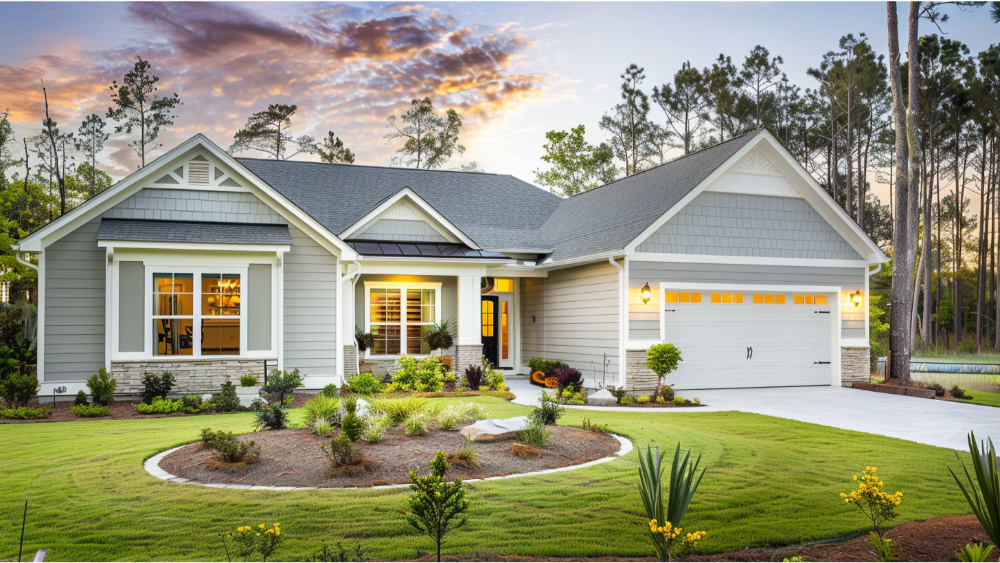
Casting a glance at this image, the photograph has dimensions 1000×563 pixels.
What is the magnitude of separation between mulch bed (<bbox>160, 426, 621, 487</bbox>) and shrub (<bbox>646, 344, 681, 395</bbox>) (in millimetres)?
5307

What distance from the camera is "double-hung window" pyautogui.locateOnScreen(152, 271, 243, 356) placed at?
555 inches

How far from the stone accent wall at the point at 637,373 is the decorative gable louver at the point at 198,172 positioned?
381 inches

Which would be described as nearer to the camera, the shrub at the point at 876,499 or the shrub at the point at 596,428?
the shrub at the point at 876,499

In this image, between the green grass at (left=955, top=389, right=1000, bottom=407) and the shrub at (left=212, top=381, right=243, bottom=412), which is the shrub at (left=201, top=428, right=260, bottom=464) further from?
the green grass at (left=955, top=389, right=1000, bottom=407)

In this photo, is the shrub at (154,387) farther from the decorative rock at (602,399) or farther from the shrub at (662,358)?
the shrub at (662,358)

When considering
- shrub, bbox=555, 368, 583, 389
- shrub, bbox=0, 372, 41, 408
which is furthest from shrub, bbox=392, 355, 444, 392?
shrub, bbox=0, 372, 41, 408

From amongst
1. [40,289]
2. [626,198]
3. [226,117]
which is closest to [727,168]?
[626,198]

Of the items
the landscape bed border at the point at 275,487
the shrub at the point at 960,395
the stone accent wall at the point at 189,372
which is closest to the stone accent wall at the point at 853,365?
the shrub at the point at 960,395

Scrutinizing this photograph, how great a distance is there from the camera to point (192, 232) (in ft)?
47.1

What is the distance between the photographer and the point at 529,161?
38.8m

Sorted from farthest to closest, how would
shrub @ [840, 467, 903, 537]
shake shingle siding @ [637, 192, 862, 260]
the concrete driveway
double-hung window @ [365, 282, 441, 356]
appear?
double-hung window @ [365, 282, 441, 356] → shake shingle siding @ [637, 192, 862, 260] → the concrete driveway → shrub @ [840, 467, 903, 537]

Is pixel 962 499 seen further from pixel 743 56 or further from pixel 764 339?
pixel 743 56

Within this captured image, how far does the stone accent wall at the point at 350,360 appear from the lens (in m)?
16.2

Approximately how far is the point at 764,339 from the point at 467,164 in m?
26.2
